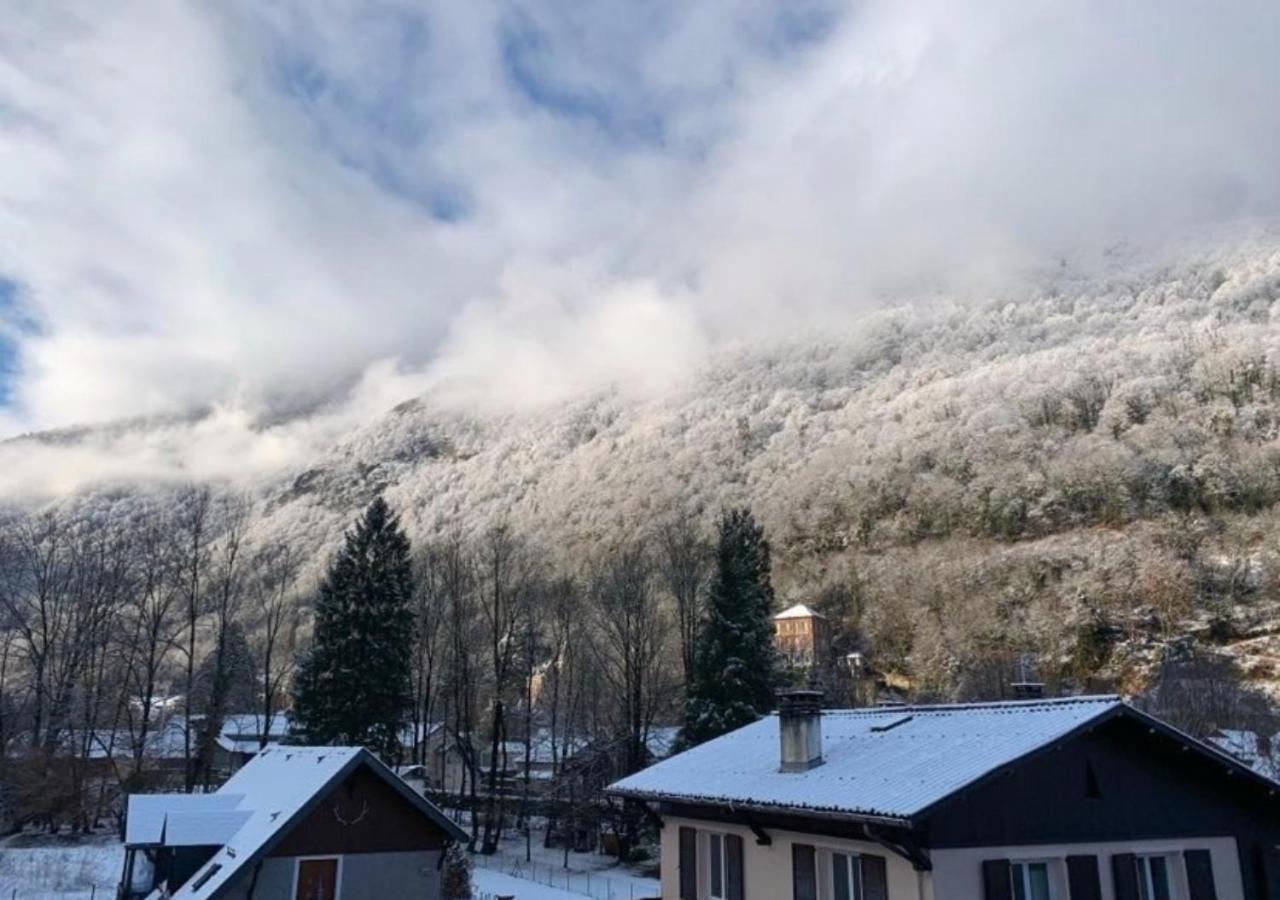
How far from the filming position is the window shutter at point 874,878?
14.3 meters

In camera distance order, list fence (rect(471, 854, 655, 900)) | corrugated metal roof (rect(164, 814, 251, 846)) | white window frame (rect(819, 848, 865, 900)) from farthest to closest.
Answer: fence (rect(471, 854, 655, 900)) < corrugated metal roof (rect(164, 814, 251, 846)) < white window frame (rect(819, 848, 865, 900))

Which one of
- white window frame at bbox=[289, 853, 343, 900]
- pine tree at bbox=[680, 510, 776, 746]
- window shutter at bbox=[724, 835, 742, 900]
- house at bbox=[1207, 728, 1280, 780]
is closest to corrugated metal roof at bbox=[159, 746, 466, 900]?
white window frame at bbox=[289, 853, 343, 900]

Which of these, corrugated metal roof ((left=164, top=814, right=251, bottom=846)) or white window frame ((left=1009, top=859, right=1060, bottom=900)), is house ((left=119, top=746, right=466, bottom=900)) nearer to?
corrugated metal roof ((left=164, top=814, right=251, bottom=846))

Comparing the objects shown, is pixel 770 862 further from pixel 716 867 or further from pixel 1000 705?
pixel 1000 705

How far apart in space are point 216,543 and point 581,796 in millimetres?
31711

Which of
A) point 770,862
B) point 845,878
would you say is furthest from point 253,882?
point 845,878

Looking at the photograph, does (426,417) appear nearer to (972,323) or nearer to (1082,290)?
(972,323)

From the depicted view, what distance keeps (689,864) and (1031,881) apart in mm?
7354

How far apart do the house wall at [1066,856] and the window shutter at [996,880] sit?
0.07 meters

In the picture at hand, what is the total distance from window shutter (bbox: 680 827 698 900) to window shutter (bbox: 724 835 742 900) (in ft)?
3.80

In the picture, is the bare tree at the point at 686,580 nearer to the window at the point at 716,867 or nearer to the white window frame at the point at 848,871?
the window at the point at 716,867

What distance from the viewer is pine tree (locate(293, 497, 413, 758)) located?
134 feet

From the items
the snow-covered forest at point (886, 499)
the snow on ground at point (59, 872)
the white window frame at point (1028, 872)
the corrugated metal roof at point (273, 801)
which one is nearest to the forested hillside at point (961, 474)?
the snow-covered forest at point (886, 499)

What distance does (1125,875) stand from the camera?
14500 mm
